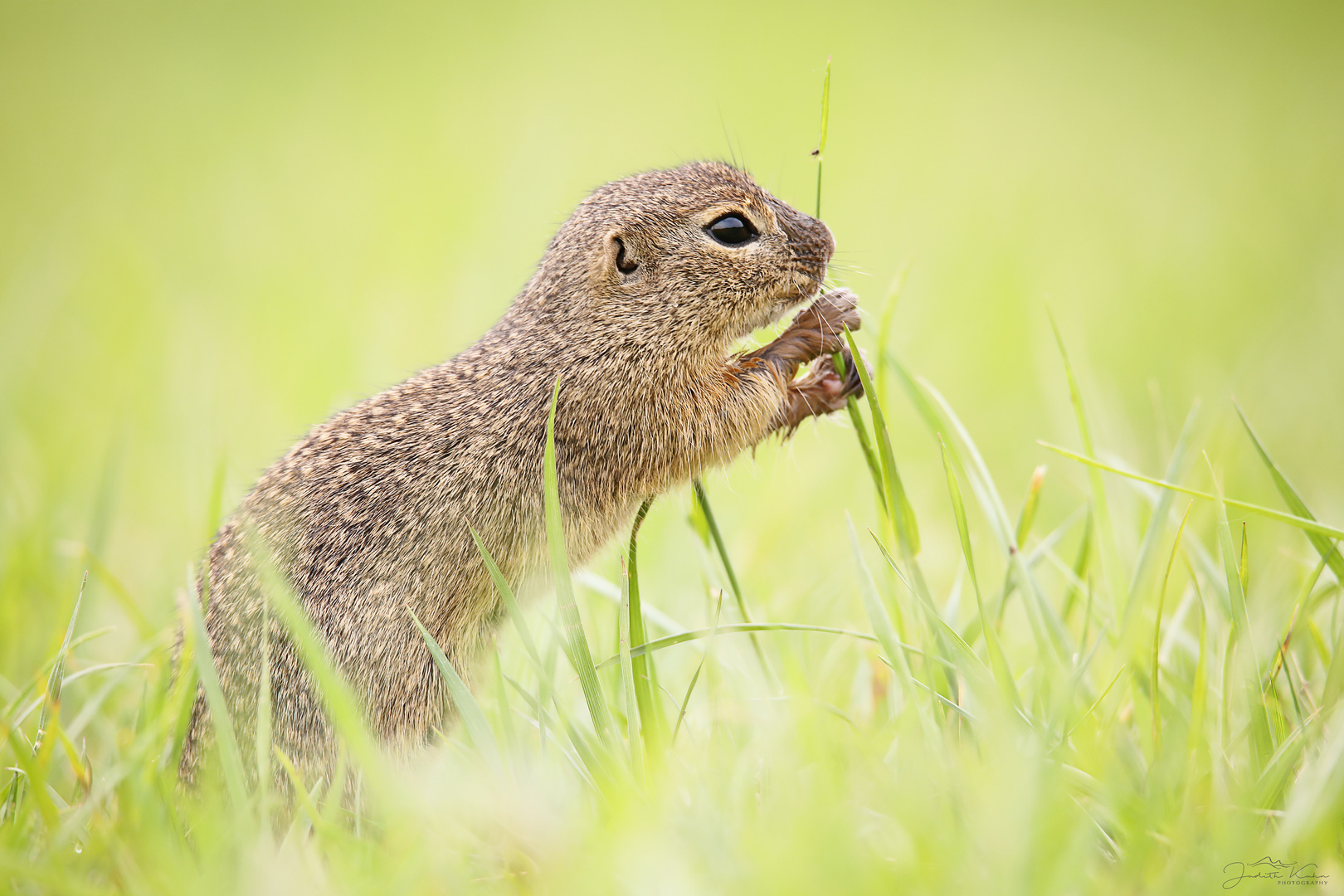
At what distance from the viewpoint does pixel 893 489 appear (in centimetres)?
306

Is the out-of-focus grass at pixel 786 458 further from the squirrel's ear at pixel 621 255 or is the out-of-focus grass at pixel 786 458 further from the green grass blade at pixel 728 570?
the squirrel's ear at pixel 621 255

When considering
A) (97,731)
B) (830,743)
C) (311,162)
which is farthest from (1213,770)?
(311,162)

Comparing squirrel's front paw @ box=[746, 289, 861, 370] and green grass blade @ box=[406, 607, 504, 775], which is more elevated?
squirrel's front paw @ box=[746, 289, 861, 370]

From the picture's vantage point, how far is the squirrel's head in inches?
150

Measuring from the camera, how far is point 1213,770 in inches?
101

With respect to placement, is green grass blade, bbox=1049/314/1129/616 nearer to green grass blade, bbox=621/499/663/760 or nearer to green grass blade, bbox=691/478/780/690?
green grass blade, bbox=691/478/780/690

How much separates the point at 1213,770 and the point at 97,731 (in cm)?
Result: 386

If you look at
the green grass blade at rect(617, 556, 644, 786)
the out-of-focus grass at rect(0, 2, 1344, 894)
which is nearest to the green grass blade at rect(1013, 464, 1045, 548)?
the out-of-focus grass at rect(0, 2, 1344, 894)

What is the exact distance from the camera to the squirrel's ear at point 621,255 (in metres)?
3.86

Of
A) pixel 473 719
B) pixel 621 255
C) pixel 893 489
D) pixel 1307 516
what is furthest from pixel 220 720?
pixel 1307 516

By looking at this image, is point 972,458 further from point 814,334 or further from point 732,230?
point 732,230

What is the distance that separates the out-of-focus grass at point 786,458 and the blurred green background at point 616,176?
0.06 m

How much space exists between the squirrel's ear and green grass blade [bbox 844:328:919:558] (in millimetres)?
1110

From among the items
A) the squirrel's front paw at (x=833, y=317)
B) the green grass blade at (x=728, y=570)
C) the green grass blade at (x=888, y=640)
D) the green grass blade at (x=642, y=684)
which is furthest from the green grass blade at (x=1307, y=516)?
the green grass blade at (x=642, y=684)
